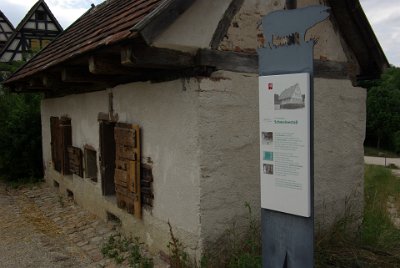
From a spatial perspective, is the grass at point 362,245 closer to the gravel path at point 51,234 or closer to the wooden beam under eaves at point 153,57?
the gravel path at point 51,234

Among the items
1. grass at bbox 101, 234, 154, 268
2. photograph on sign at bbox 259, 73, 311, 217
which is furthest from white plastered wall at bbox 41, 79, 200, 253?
photograph on sign at bbox 259, 73, 311, 217

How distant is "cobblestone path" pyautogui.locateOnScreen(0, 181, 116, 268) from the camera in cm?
493

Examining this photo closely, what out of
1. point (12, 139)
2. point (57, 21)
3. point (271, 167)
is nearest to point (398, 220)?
point (271, 167)

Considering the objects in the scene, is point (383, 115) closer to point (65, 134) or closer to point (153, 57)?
point (65, 134)

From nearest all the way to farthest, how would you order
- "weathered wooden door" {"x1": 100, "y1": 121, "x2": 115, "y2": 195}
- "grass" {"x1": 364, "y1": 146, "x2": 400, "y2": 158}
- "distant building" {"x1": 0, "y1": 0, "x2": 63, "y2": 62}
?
"weathered wooden door" {"x1": 100, "y1": 121, "x2": 115, "y2": 195}
"distant building" {"x1": 0, "y1": 0, "x2": 63, "y2": 62}
"grass" {"x1": 364, "y1": 146, "x2": 400, "y2": 158}

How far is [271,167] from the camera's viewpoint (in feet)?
8.77

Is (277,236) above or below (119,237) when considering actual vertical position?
above

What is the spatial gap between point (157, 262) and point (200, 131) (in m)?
1.70

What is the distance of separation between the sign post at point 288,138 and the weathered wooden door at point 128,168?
2.35 metres

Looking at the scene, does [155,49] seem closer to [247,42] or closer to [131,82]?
[247,42]

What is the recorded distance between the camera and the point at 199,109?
3.80 m

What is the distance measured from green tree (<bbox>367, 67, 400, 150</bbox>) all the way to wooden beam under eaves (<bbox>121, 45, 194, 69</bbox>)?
3754 centimetres

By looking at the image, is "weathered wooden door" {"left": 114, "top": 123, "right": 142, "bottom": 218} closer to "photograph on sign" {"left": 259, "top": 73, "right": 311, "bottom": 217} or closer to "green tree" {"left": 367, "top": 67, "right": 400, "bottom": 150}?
"photograph on sign" {"left": 259, "top": 73, "right": 311, "bottom": 217}

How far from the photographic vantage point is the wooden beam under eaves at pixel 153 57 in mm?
3436
